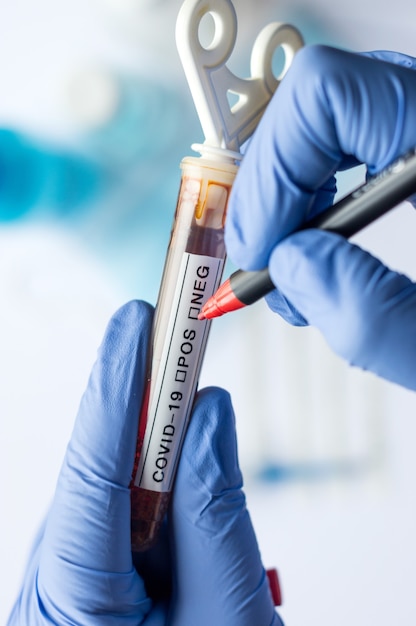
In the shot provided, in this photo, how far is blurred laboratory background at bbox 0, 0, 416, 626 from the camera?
898 mm

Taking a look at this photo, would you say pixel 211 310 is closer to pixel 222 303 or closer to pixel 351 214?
pixel 222 303

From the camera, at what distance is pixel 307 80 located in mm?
584

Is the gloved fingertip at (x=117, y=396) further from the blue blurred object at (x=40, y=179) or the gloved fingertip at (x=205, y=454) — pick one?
the blue blurred object at (x=40, y=179)

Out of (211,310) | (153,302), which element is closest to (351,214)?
(211,310)

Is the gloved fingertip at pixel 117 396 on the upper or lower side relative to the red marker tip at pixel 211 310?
lower

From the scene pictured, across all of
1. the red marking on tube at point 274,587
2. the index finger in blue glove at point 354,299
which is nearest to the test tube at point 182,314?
the index finger in blue glove at point 354,299

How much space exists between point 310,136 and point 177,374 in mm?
268

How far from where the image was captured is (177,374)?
0.69 meters

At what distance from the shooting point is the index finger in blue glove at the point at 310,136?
588mm

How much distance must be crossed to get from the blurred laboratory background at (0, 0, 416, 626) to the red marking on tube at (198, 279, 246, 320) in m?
0.34

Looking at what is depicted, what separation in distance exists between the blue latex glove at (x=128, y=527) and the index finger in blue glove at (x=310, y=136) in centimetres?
19

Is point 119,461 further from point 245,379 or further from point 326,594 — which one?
point 326,594

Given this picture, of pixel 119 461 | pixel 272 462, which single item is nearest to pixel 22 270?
pixel 119 461

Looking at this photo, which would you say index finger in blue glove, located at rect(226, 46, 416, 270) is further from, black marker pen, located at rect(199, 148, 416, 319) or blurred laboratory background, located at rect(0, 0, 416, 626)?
blurred laboratory background, located at rect(0, 0, 416, 626)
